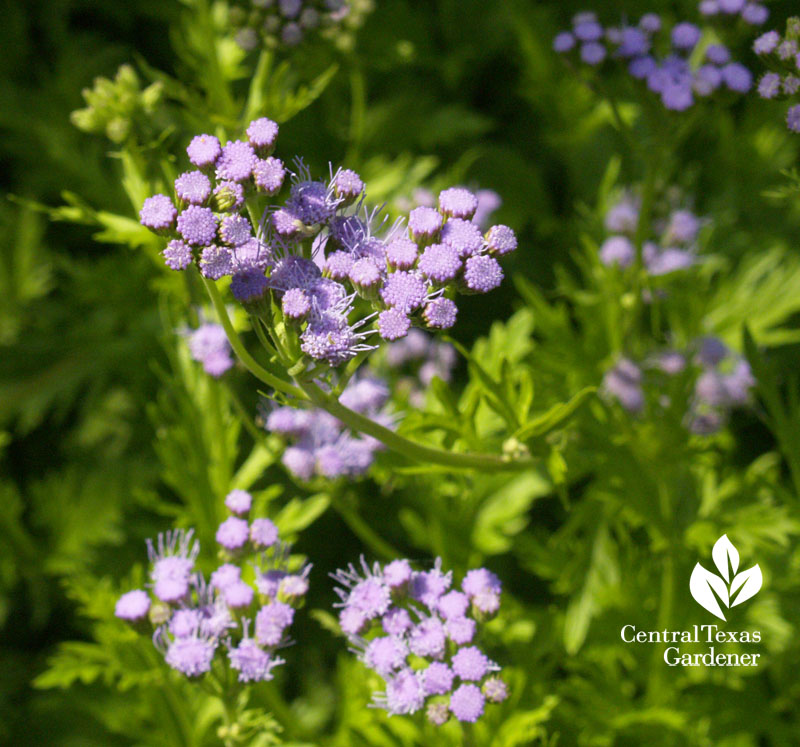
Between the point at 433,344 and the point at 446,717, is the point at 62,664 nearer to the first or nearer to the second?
the point at 446,717

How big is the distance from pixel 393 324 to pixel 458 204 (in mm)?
331

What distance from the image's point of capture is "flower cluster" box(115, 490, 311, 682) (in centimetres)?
187

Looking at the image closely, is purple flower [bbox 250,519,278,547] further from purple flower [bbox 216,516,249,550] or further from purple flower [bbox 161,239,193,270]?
purple flower [bbox 161,239,193,270]

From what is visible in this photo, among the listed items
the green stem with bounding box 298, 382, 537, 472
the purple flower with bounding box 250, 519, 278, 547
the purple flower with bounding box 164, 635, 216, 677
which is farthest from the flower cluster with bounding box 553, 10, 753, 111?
the purple flower with bounding box 164, 635, 216, 677

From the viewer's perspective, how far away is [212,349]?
2375 millimetres

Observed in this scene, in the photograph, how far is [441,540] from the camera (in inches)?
98.5


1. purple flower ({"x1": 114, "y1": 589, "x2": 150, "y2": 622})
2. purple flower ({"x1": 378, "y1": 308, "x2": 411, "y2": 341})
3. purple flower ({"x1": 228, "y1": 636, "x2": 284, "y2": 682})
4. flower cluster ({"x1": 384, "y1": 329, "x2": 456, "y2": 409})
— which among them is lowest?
purple flower ({"x1": 228, "y1": 636, "x2": 284, "y2": 682})

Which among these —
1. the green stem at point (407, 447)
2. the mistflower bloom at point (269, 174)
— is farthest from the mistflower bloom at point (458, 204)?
the green stem at point (407, 447)

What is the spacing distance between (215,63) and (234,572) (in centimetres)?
152

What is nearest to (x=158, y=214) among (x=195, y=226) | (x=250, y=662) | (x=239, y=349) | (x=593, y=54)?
(x=195, y=226)

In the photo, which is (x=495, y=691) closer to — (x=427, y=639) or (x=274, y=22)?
(x=427, y=639)

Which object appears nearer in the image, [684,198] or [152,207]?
[152,207]

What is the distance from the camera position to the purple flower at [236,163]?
5.44 feet

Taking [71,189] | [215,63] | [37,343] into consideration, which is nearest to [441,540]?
[215,63]
